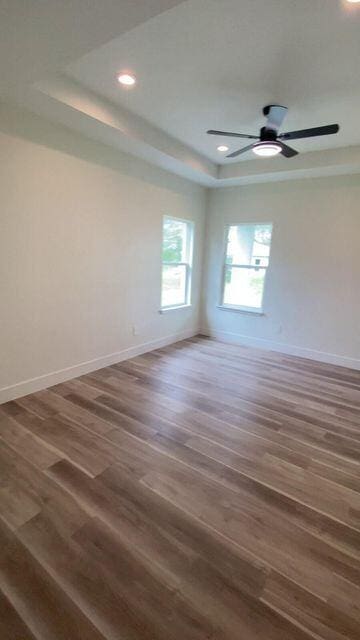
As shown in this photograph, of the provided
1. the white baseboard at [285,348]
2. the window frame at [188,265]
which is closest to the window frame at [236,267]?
the white baseboard at [285,348]

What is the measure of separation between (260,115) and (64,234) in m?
2.27

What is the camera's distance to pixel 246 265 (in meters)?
4.98

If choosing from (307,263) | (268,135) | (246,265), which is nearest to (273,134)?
(268,135)

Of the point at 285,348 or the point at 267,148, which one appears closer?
the point at 267,148

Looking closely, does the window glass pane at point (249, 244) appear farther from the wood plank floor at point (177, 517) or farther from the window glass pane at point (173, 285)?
the wood plank floor at point (177, 517)

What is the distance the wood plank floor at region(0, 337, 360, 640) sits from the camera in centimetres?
125

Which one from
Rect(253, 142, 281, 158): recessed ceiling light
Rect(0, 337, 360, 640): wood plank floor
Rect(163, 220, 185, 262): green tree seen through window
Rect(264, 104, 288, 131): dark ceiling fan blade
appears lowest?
Rect(0, 337, 360, 640): wood plank floor

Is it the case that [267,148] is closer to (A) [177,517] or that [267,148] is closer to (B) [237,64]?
(B) [237,64]

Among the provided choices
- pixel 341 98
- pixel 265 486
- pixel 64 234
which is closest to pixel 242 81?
pixel 341 98

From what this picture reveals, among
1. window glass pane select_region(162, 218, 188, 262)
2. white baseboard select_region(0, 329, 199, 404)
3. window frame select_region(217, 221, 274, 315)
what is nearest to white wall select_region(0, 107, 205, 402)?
white baseboard select_region(0, 329, 199, 404)

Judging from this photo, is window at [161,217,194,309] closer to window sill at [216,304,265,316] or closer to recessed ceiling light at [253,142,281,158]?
window sill at [216,304,265,316]

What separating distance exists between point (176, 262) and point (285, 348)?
87.6 inches

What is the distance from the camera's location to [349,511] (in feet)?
5.93

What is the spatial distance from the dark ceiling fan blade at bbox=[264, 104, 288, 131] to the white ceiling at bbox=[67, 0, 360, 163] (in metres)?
0.08
